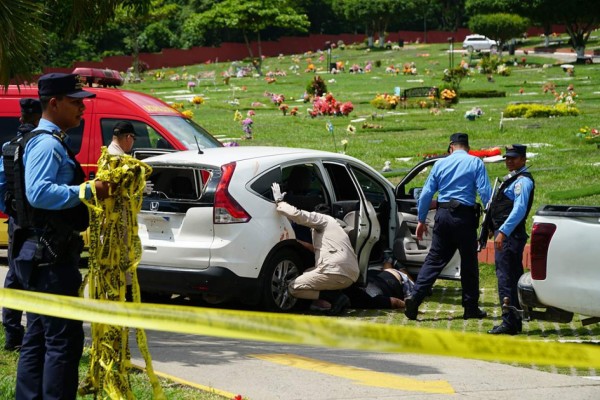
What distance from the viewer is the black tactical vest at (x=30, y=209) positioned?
545 centimetres

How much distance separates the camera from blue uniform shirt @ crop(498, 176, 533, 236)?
940 centimetres

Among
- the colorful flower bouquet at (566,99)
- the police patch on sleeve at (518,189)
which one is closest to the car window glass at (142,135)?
the police patch on sleeve at (518,189)

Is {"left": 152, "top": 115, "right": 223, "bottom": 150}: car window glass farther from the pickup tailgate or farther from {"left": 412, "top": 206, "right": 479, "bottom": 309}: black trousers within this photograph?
the pickup tailgate

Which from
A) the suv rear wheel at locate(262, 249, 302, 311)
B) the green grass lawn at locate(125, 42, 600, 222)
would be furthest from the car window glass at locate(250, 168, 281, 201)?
the green grass lawn at locate(125, 42, 600, 222)

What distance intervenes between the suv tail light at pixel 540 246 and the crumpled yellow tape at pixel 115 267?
3378 millimetres

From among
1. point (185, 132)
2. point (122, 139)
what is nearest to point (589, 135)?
point (185, 132)

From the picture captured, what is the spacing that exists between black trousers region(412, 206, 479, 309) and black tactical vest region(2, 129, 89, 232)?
492cm

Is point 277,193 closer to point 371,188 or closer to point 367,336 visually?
point 371,188

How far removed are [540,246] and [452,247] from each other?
1962 mm

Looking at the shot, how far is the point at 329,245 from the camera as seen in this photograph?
998cm

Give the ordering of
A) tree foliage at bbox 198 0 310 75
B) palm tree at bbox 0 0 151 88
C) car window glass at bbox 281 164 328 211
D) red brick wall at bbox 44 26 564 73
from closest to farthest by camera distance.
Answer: palm tree at bbox 0 0 151 88, car window glass at bbox 281 164 328 211, tree foliage at bbox 198 0 310 75, red brick wall at bbox 44 26 564 73

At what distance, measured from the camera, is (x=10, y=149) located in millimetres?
5656

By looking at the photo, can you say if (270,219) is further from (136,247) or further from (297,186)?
(136,247)

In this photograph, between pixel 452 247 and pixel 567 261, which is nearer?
pixel 567 261
